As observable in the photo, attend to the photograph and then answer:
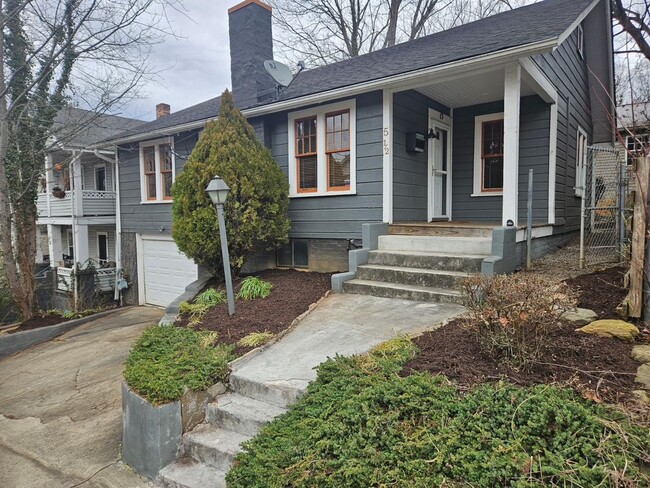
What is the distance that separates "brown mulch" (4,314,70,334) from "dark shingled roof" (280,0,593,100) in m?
6.50

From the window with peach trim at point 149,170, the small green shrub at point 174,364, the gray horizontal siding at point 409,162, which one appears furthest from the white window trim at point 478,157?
the window with peach trim at point 149,170

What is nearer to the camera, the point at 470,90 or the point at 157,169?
the point at 470,90

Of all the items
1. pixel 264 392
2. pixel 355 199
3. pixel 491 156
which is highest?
pixel 491 156

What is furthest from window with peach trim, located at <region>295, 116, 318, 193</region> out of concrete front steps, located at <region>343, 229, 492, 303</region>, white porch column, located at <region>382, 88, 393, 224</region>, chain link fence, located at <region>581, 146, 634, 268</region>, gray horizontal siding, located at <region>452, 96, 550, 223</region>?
chain link fence, located at <region>581, 146, 634, 268</region>

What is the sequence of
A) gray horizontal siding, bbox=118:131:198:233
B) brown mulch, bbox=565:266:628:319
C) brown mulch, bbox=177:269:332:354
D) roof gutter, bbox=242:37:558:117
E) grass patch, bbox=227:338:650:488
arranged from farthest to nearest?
1. gray horizontal siding, bbox=118:131:198:233
2. roof gutter, bbox=242:37:558:117
3. brown mulch, bbox=177:269:332:354
4. brown mulch, bbox=565:266:628:319
5. grass patch, bbox=227:338:650:488

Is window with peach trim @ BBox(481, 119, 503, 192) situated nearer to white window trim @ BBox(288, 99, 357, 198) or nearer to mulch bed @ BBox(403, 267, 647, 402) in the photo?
white window trim @ BBox(288, 99, 357, 198)

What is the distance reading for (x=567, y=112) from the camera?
834cm

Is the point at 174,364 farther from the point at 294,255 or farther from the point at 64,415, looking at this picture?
the point at 294,255

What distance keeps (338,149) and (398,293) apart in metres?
3.08

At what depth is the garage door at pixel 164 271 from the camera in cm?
1027

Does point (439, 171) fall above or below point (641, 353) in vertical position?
above

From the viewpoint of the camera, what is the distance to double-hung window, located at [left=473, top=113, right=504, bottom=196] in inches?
316

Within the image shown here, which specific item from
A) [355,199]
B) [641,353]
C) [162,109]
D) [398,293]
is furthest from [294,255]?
[162,109]

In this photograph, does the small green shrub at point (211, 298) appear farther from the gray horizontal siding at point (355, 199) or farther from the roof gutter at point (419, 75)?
the roof gutter at point (419, 75)
